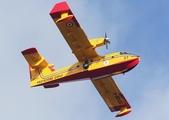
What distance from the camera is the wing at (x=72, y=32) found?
33.8 metres

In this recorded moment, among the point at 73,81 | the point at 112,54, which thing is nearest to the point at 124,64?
the point at 112,54

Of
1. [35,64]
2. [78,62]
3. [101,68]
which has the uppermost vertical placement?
[35,64]

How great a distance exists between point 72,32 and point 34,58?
546cm

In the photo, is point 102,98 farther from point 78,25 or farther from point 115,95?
point 78,25

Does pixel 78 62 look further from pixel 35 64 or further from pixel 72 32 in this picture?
pixel 35 64

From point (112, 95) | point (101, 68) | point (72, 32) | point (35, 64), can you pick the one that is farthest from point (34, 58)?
point (112, 95)

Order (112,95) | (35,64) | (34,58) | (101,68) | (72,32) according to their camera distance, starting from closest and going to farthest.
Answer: (72,32) → (101,68) → (34,58) → (35,64) → (112,95)

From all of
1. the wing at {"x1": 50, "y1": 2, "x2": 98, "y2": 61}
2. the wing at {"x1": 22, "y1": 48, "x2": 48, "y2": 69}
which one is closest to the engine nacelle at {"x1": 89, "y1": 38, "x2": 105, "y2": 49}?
the wing at {"x1": 50, "y1": 2, "x2": 98, "y2": 61}

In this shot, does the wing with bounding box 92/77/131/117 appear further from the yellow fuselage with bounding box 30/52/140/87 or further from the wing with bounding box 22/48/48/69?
the wing with bounding box 22/48/48/69

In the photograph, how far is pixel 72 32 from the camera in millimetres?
35375

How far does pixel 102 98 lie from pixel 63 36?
916 cm

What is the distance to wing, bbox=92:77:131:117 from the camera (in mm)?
40344

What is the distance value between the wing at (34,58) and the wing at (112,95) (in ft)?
17.0

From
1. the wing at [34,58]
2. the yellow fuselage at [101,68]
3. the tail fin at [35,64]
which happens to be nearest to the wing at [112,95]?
the yellow fuselage at [101,68]
